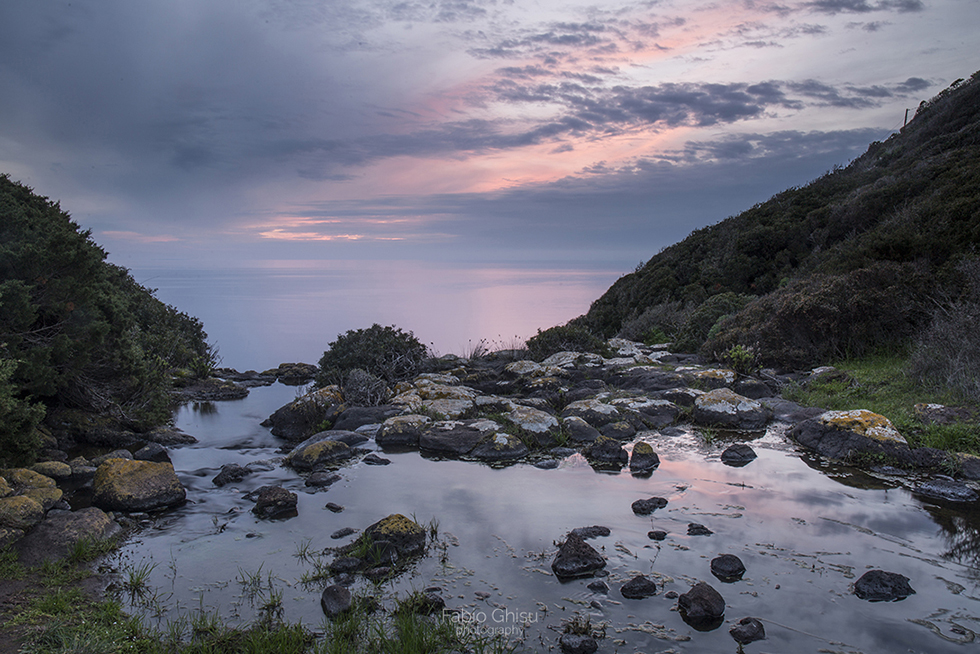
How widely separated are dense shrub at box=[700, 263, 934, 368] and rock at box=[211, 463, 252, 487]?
12.8 m

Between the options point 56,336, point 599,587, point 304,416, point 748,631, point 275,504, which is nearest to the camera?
point 748,631

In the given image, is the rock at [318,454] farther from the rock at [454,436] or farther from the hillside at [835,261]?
the hillside at [835,261]

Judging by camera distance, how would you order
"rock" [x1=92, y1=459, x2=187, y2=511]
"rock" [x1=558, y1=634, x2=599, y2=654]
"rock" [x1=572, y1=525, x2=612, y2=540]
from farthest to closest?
"rock" [x1=92, y1=459, x2=187, y2=511]
"rock" [x1=572, y1=525, x2=612, y2=540]
"rock" [x1=558, y1=634, x2=599, y2=654]

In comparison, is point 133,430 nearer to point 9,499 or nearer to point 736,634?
point 9,499

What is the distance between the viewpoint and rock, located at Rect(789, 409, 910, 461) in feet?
26.6

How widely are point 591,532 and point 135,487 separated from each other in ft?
20.9

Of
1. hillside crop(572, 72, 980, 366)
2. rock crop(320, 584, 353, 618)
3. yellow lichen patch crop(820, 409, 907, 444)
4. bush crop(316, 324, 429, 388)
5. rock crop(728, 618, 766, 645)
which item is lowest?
rock crop(728, 618, 766, 645)

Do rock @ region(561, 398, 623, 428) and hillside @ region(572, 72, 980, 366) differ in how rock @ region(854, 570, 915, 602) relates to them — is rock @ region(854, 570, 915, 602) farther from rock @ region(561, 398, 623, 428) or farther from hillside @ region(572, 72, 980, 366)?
hillside @ region(572, 72, 980, 366)

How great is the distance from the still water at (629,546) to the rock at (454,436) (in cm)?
65

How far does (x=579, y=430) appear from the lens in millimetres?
10188

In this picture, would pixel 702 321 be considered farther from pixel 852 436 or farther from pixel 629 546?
pixel 629 546

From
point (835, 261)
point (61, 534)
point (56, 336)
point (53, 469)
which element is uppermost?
point (835, 261)

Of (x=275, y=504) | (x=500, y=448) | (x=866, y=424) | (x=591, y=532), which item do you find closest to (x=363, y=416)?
(x=500, y=448)

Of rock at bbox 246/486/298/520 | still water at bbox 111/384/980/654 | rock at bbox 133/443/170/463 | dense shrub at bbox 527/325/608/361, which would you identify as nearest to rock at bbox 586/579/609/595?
still water at bbox 111/384/980/654
